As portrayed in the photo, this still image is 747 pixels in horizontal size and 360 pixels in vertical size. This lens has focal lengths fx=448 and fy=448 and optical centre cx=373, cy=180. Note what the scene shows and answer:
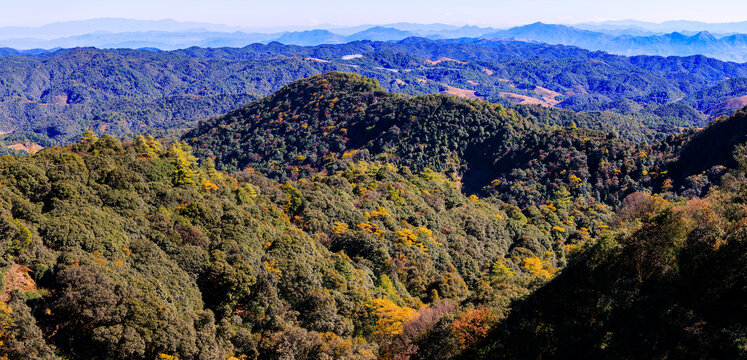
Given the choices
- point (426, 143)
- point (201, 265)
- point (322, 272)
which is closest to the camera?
point (201, 265)

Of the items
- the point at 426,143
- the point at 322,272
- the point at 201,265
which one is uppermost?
the point at 201,265

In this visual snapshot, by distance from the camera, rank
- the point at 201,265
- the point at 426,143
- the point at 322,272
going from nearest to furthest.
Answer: the point at 201,265 < the point at 322,272 < the point at 426,143

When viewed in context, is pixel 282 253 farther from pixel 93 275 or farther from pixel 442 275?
pixel 442 275

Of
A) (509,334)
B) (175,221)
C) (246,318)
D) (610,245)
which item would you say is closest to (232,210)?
(175,221)

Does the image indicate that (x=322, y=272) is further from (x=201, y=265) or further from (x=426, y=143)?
(x=426, y=143)

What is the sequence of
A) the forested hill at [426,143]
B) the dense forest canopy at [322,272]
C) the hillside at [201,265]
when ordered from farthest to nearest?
the forested hill at [426,143]
the hillside at [201,265]
the dense forest canopy at [322,272]

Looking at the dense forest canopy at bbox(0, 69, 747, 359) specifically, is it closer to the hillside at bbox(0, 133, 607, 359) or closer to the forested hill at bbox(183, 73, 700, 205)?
the hillside at bbox(0, 133, 607, 359)

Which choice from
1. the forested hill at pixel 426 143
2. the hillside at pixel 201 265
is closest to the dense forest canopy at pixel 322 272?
the hillside at pixel 201 265

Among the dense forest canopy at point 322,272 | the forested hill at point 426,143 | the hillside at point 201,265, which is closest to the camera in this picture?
the dense forest canopy at point 322,272

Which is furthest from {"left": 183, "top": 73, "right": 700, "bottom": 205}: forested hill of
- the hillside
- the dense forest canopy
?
the hillside

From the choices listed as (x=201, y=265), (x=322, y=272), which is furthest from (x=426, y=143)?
(x=201, y=265)

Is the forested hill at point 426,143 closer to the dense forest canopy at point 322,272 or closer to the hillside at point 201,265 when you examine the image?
the dense forest canopy at point 322,272
